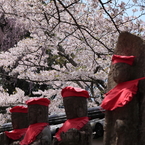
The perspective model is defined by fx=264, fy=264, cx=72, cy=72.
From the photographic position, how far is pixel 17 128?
12.1ft

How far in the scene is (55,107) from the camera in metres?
8.17

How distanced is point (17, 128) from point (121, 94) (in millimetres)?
1874

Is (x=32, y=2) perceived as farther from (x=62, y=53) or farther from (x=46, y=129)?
(x=46, y=129)

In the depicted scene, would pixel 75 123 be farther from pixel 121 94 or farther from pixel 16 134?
pixel 16 134

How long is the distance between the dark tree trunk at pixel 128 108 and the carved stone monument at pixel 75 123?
337 mm

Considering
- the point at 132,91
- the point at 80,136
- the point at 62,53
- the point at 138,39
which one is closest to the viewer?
the point at 132,91

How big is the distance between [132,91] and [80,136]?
2.54 feet

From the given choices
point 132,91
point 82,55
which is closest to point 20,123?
point 132,91

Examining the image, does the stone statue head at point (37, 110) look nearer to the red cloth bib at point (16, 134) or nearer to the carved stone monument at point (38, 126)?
the carved stone monument at point (38, 126)

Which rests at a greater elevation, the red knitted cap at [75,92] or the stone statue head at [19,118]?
the red knitted cap at [75,92]

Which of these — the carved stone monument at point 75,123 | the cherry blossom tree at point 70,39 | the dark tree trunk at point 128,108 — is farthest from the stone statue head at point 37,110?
the cherry blossom tree at point 70,39

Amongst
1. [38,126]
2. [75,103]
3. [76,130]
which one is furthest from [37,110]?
[76,130]

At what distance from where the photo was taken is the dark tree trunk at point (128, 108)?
229 centimetres

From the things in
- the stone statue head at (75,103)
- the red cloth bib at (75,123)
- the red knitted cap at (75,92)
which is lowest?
the red cloth bib at (75,123)
